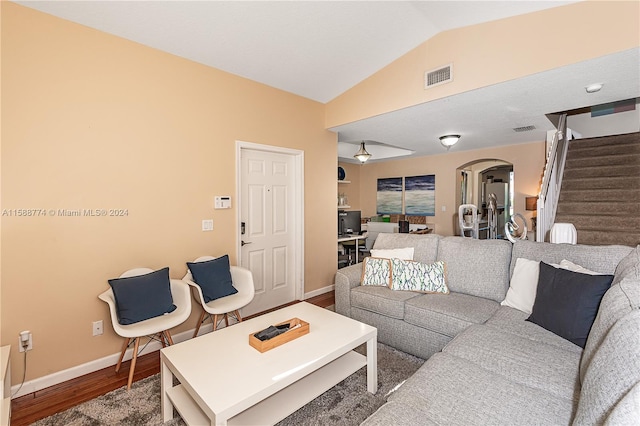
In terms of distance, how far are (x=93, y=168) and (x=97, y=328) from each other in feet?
4.34

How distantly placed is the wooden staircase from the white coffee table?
13.8 ft

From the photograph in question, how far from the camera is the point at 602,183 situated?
15.4 ft

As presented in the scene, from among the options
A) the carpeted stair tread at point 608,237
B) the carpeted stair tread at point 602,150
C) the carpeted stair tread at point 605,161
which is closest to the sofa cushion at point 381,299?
the carpeted stair tread at point 608,237

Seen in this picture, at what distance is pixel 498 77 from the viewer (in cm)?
268

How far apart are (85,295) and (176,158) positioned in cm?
138

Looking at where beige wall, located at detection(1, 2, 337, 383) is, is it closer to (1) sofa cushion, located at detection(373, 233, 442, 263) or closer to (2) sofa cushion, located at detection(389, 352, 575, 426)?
(1) sofa cushion, located at detection(373, 233, 442, 263)

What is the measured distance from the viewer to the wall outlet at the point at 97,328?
7.97ft

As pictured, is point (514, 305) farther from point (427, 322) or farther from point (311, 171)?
point (311, 171)

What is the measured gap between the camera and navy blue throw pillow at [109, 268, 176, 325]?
7.38 ft

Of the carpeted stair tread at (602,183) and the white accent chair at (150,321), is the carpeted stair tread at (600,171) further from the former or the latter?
the white accent chair at (150,321)

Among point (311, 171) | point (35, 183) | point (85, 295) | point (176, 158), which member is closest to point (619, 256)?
point (311, 171)

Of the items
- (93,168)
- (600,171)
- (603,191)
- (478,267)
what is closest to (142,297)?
(93,168)

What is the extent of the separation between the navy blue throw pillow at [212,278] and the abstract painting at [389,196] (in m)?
5.37

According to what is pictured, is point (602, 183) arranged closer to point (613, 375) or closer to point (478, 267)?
point (478, 267)
